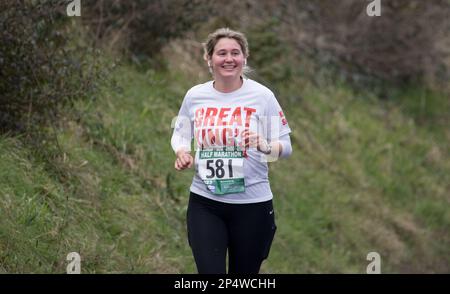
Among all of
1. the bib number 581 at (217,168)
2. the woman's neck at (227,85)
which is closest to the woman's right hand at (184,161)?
the bib number 581 at (217,168)

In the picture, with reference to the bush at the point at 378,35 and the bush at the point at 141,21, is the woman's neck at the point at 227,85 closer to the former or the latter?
the bush at the point at 141,21

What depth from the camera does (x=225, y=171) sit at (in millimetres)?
5906

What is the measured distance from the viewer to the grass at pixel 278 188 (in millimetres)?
7664

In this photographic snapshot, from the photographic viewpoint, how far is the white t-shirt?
5.95 meters

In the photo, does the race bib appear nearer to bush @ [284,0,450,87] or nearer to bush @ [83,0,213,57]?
bush @ [83,0,213,57]

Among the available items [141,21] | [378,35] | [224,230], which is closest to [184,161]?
[224,230]

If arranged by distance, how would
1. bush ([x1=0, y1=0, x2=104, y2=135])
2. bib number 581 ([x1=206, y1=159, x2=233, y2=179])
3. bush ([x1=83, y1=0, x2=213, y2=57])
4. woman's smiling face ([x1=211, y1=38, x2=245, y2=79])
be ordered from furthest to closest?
bush ([x1=83, y1=0, x2=213, y2=57]), bush ([x1=0, y1=0, x2=104, y2=135]), woman's smiling face ([x1=211, y1=38, x2=245, y2=79]), bib number 581 ([x1=206, y1=159, x2=233, y2=179])

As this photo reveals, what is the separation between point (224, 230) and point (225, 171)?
1.29ft

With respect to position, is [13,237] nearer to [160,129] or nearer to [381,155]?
[160,129]

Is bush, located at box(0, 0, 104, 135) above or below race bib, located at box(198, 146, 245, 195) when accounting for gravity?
above

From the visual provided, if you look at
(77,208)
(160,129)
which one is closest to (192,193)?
(77,208)

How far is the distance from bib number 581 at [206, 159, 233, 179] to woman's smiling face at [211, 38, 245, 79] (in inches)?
20.5

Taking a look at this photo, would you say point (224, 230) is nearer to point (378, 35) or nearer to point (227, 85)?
point (227, 85)

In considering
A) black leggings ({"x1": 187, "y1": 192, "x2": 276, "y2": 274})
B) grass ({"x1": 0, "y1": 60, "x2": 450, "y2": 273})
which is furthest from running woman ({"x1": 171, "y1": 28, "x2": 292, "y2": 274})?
grass ({"x1": 0, "y1": 60, "x2": 450, "y2": 273})
